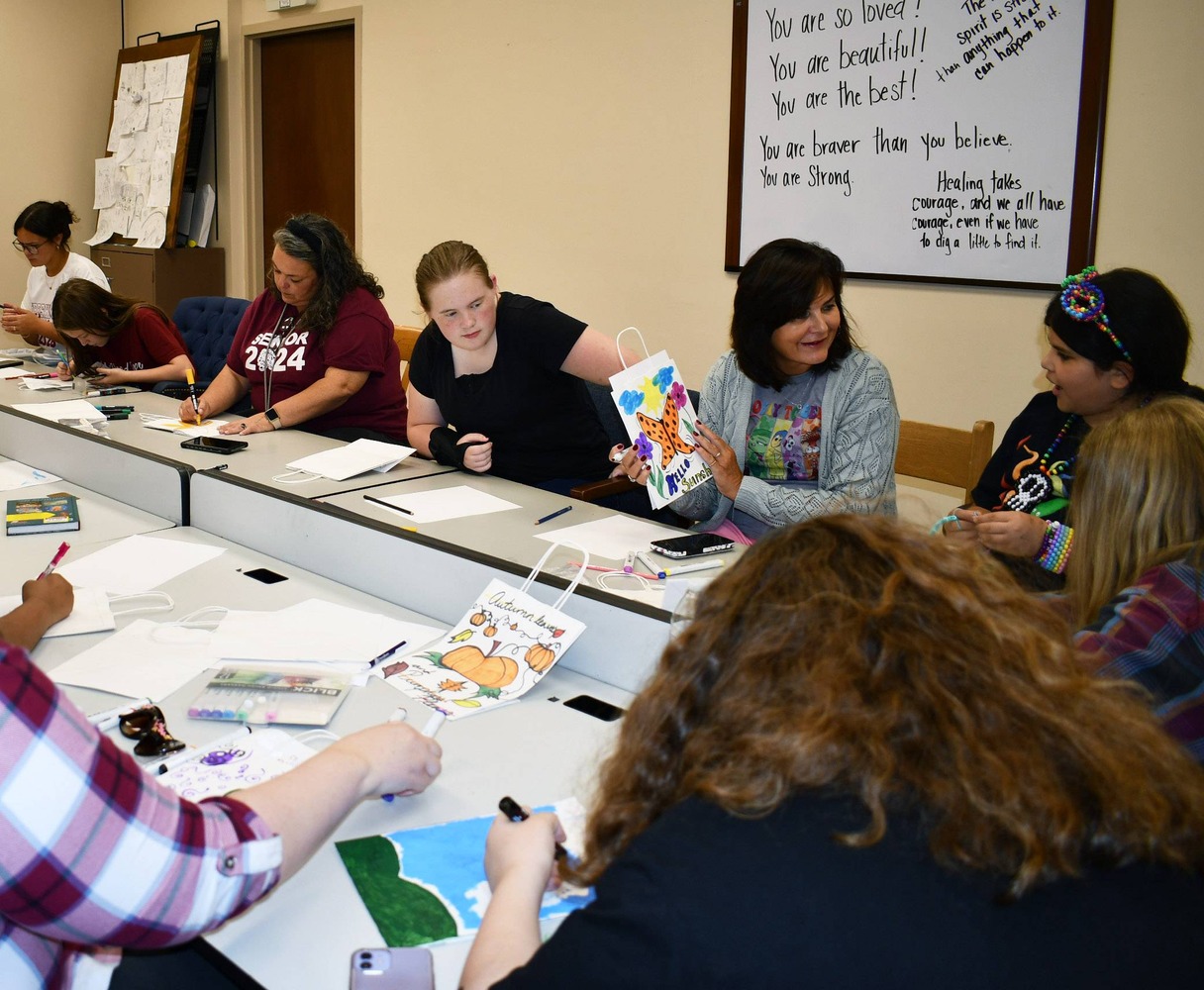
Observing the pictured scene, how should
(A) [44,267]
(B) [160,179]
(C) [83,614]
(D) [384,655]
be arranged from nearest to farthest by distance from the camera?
1. (D) [384,655]
2. (C) [83,614]
3. (A) [44,267]
4. (B) [160,179]

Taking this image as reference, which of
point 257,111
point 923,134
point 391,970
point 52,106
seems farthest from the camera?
point 52,106

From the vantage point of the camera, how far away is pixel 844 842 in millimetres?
654

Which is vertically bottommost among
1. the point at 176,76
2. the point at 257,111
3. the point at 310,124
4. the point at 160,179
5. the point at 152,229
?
the point at 152,229

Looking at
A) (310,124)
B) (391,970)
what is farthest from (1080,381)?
(310,124)

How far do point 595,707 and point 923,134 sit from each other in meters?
2.57

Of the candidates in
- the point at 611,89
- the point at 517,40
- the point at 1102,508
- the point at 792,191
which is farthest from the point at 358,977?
the point at 517,40

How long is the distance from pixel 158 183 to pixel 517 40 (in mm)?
2768

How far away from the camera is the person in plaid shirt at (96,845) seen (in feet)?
2.53

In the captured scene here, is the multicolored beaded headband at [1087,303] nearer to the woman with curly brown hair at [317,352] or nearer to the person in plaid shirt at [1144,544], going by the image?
the person in plaid shirt at [1144,544]

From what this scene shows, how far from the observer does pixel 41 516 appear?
240cm

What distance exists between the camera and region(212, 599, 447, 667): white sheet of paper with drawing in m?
1.72

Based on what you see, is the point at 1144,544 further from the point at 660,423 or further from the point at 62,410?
the point at 62,410

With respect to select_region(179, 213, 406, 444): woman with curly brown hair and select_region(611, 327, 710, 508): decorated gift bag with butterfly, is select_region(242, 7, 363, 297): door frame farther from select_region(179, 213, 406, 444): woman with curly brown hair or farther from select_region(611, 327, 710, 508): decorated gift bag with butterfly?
select_region(611, 327, 710, 508): decorated gift bag with butterfly

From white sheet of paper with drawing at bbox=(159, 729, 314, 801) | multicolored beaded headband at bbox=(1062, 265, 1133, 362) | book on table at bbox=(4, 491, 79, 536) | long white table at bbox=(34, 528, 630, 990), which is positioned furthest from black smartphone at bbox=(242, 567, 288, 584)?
multicolored beaded headband at bbox=(1062, 265, 1133, 362)
